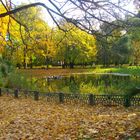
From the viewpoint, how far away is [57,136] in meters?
8.17

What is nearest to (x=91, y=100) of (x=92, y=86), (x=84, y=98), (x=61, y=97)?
(x=84, y=98)

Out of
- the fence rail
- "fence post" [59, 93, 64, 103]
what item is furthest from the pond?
"fence post" [59, 93, 64, 103]

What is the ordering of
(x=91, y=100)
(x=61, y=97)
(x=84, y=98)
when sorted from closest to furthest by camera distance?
(x=91, y=100), (x=84, y=98), (x=61, y=97)

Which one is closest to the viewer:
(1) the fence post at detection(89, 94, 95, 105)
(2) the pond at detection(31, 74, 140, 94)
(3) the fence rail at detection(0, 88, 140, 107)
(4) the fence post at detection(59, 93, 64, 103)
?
(3) the fence rail at detection(0, 88, 140, 107)

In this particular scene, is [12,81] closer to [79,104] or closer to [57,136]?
[79,104]

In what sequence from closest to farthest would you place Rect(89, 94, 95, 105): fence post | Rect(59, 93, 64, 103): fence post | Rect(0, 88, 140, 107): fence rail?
1. Rect(0, 88, 140, 107): fence rail
2. Rect(89, 94, 95, 105): fence post
3. Rect(59, 93, 64, 103): fence post

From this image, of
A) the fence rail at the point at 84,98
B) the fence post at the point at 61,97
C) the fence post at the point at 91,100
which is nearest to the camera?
the fence rail at the point at 84,98

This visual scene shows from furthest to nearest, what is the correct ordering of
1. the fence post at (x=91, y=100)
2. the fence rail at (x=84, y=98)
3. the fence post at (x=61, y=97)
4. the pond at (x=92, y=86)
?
the pond at (x=92, y=86)
the fence post at (x=61, y=97)
the fence post at (x=91, y=100)
the fence rail at (x=84, y=98)

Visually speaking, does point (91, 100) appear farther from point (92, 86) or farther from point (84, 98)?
point (92, 86)

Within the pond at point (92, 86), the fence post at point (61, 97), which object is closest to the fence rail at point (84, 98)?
the fence post at point (61, 97)

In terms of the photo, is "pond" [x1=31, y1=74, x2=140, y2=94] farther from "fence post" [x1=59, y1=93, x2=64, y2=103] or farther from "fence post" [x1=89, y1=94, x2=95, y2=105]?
"fence post" [x1=59, y1=93, x2=64, y2=103]

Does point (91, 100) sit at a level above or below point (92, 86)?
below

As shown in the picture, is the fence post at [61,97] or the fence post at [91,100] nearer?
the fence post at [91,100]

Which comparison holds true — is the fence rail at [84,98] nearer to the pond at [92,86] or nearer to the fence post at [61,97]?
the fence post at [61,97]
